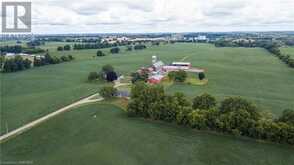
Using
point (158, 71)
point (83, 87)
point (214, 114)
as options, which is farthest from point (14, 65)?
point (214, 114)

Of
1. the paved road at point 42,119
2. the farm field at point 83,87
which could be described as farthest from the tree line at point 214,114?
the paved road at point 42,119

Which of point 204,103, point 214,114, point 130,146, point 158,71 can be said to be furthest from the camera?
point 158,71

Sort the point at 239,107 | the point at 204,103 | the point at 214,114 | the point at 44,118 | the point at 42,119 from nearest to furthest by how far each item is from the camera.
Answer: the point at 214,114, the point at 239,107, the point at 204,103, the point at 42,119, the point at 44,118

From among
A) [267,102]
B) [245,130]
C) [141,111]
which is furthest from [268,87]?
[141,111]

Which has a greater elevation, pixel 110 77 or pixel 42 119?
pixel 110 77

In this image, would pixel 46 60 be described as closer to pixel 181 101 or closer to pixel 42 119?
pixel 42 119

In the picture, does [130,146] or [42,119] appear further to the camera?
[42,119]

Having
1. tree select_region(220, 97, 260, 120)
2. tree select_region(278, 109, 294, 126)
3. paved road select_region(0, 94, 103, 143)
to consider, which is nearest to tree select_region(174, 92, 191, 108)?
tree select_region(220, 97, 260, 120)
